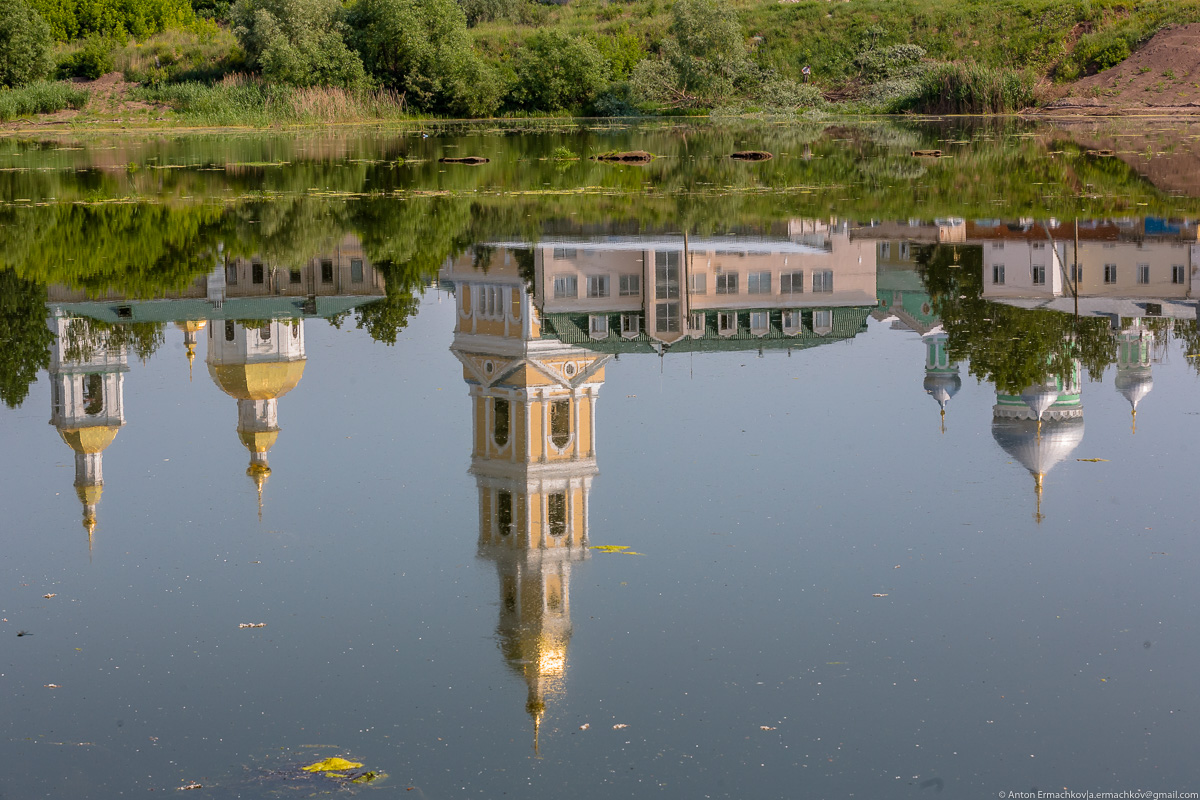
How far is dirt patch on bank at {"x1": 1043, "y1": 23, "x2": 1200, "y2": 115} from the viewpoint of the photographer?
6925 cm

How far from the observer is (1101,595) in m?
9.13

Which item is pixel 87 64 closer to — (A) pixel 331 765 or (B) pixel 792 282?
(B) pixel 792 282

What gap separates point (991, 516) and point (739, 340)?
727cm

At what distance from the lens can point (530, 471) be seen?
36.8 ft

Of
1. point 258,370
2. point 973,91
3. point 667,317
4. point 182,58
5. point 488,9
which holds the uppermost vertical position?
point 488,9

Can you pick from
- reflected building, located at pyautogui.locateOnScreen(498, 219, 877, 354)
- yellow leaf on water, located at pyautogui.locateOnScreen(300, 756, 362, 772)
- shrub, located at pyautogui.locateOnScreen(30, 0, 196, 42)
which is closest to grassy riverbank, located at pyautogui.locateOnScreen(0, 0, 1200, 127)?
shrub, located at pyautogui.locateOnScreen(30, 0, 196, 42)

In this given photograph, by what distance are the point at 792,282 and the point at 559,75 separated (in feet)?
209

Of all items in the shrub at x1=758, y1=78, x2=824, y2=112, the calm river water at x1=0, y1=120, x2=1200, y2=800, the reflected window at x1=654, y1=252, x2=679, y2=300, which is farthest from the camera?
the shrub at x1=758, y1=78, x2=824, y2=112

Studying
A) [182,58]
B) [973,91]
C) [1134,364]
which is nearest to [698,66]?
[973,91]

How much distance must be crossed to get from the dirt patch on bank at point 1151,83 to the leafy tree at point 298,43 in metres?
33.5

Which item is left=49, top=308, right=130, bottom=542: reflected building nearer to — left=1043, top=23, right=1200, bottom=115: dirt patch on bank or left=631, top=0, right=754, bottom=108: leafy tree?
left=1043, top=23, right=1200, bottom=115: dirt patch on bank

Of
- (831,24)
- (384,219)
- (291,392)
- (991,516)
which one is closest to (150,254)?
(384,219)

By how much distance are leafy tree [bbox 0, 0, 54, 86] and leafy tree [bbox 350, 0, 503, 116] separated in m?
15.4

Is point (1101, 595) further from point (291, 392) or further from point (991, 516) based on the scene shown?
point (291, 392)
